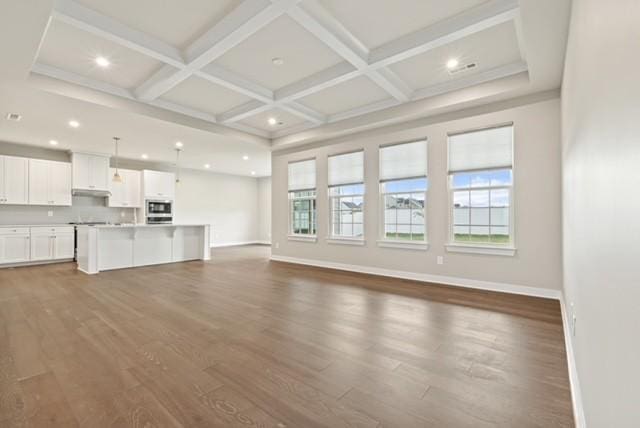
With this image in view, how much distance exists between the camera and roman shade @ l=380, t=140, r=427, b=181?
16.6 feet

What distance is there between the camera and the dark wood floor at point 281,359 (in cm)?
167

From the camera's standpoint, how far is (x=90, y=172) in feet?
24.4

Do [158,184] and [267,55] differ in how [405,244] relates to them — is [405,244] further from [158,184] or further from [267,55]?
[158,184]

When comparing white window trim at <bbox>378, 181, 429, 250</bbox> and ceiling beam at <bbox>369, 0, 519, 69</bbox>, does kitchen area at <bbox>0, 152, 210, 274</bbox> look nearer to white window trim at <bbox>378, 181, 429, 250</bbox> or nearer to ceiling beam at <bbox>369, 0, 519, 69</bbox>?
white window trim at <bbox>378, 181, 429, 250</bbox>

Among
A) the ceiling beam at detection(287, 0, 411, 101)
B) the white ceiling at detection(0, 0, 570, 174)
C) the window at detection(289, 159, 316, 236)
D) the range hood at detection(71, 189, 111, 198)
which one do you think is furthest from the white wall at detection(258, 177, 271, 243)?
the ceiling beam at detection(287, 0, 411, 101)

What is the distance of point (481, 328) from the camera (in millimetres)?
2924

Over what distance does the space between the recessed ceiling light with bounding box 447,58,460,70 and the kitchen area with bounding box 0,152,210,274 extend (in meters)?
6.37

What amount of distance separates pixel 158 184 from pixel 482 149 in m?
8.47

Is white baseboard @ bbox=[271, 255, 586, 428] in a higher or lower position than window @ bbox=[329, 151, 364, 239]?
lower

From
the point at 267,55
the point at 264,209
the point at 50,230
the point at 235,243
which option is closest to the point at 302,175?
the point at 267,55

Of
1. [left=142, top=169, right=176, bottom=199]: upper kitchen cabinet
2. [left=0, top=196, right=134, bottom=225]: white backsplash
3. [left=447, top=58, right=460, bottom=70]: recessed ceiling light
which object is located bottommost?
[left=0, top=196, right=134, bottom=225]: white backsplash

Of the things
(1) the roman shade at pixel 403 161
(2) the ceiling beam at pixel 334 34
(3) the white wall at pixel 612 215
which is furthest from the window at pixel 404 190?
(3) the white wall at pixel 612 215

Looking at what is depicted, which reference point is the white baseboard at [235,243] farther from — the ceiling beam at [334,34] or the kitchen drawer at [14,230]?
the ceiling beam at [334,34]

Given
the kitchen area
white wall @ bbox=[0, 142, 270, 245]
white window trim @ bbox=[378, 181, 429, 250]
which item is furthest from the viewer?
white wall @ bbox=[0, 142, 270, 245]
